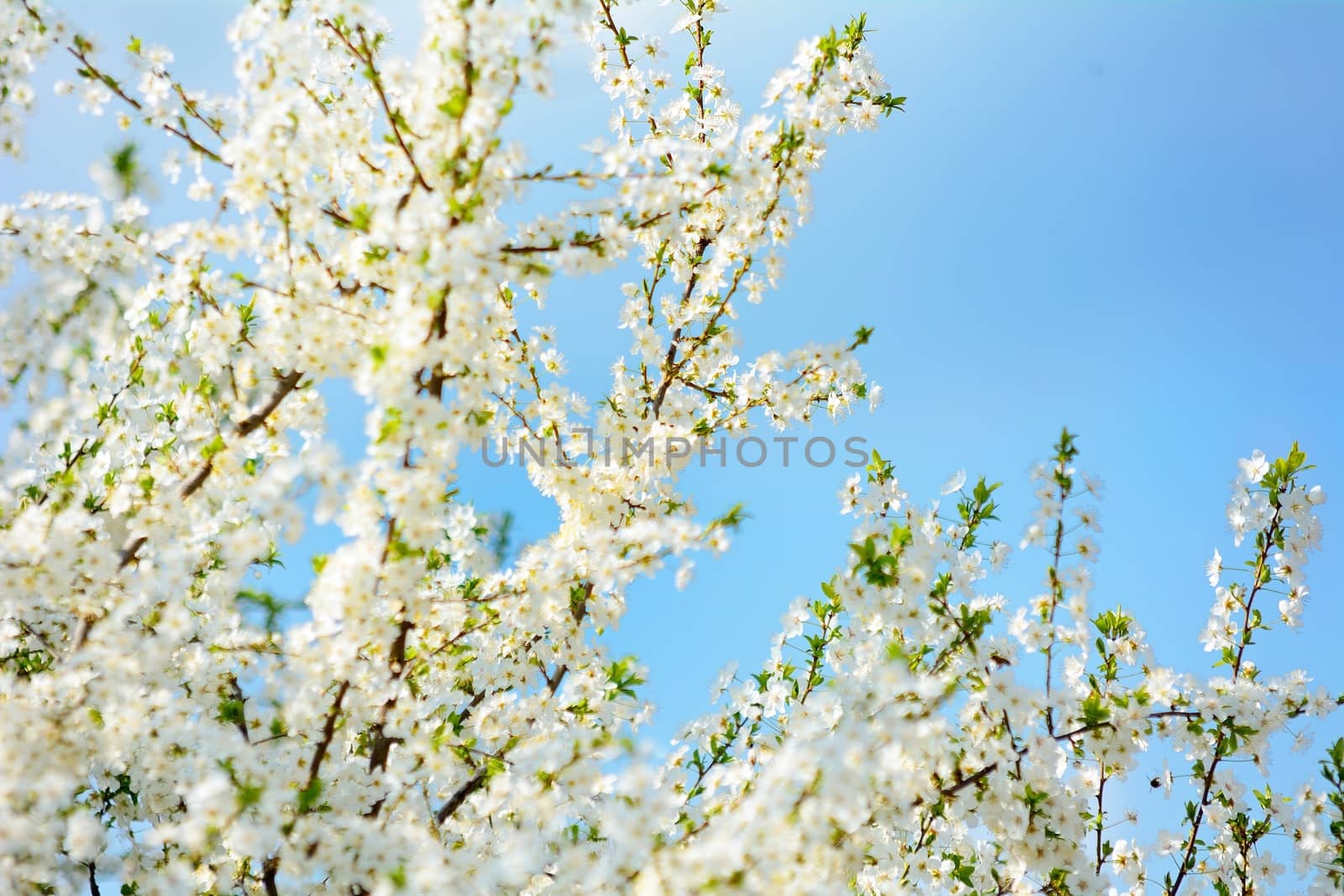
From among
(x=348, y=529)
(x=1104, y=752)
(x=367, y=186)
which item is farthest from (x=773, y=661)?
(x=367, y=186)

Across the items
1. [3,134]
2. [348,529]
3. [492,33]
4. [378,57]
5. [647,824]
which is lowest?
[647,824]

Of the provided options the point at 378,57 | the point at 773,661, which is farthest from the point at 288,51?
the point at 773,661

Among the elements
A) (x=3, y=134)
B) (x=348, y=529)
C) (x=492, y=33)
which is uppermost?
(x=3, y=134)

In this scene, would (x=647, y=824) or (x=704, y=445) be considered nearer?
(x=647, y=824)

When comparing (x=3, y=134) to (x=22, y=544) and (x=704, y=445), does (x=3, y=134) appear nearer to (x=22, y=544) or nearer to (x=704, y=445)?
(x=22, y=544)

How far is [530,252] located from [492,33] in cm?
89

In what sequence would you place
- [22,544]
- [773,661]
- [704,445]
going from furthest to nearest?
[704,445] < [773,661] < [22,544]

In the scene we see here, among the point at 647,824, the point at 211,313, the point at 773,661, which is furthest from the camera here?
the point at 773,661

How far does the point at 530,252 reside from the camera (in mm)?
3529

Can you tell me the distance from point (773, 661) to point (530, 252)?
127 inches

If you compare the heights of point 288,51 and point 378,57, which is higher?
point 378,57

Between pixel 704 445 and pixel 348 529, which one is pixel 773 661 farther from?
pixel 348 529

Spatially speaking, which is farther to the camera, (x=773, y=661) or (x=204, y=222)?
(x=773, y=661)

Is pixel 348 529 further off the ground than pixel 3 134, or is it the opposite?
pixel 3 134
